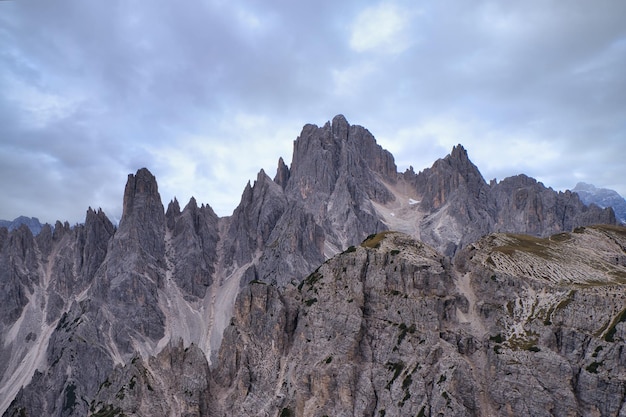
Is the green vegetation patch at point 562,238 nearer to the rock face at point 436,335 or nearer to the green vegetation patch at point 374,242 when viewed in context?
the rock face at point 436,335

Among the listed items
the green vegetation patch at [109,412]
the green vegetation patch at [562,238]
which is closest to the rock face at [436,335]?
the green vegetation patch at [562,238]

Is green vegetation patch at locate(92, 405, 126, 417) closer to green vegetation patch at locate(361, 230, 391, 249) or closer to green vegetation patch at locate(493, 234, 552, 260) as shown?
green vegetation patch at locate(361, 230, 391, 249)

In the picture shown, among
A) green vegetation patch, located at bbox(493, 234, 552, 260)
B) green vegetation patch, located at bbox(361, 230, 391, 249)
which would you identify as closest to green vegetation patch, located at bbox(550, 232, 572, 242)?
green vegetation patch, located at bbox(493, 234, 552, 260)

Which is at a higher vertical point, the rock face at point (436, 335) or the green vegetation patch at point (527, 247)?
the green vegetation patch at point (527, 247)

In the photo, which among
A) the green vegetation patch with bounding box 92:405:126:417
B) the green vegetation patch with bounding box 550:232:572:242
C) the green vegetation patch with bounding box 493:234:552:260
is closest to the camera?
the green vegetation patch with bounding box 92:405:126:417

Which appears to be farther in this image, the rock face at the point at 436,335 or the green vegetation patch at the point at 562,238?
the green vegetation patch at the point at 562,238

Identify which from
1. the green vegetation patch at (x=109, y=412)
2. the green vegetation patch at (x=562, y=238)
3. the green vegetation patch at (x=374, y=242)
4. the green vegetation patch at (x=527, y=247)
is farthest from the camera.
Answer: the green vegetation patch at (x=562, y=238)

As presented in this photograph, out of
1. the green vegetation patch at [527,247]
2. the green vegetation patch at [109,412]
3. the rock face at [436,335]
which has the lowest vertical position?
the green vegetation patch at [109,412]

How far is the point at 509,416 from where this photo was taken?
Result: 90.6 metres

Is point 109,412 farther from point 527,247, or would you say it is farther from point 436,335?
point 527,247

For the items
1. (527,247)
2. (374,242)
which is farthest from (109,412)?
(527,247)

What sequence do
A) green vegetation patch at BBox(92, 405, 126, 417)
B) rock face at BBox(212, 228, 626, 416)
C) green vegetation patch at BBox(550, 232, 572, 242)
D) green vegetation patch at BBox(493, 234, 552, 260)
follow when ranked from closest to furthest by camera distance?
1. rock face at BBox(212, 228, 626, 416)
2. green vegetation patch at BBox(92, 405, 126, 417)
3. green vegetation patch at BBox(493, 234, 552, 260)
4. green vegetation patch at BBox(550, 232, 572, 242)

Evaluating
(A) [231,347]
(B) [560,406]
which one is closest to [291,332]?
(A) [231,347]

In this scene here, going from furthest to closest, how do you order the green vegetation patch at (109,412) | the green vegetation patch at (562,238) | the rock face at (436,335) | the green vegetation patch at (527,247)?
the green vegetation patch at (562,238), the green vegetation patch at (527,247), the green vegetation patch at (109,412), the rock face at (436,335)
